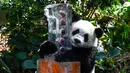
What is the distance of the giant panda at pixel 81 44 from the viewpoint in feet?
9.23

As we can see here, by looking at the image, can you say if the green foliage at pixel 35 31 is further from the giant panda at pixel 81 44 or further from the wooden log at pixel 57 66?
the wooden log at pixel 57 66

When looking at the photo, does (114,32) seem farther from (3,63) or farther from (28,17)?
(3,63)

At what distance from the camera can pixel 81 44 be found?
285 cm

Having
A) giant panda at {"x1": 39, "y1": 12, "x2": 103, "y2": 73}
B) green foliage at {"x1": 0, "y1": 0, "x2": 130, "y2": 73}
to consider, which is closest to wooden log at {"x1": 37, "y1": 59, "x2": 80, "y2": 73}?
giant panda at {"x1": 39, "y1": 12, "x2": 103, "y2": 73}

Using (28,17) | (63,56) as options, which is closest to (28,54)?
→ (28,17)

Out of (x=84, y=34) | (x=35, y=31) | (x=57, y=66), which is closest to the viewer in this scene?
(x=57, y=66)

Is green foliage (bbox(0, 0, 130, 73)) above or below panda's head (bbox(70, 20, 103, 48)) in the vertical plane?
above

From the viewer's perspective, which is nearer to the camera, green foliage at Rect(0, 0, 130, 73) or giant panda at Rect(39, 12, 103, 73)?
giant panda at Rect(39, 12, 103, 73)

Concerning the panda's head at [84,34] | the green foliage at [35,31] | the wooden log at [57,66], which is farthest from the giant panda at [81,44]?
the green foliage at [35,31]

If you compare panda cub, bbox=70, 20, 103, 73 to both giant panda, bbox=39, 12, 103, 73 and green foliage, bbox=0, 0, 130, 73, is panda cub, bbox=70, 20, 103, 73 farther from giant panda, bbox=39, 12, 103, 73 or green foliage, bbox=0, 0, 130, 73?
green foliage, bbox=0, 0, 130, 73

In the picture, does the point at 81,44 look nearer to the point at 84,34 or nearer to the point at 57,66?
the point at 84,34

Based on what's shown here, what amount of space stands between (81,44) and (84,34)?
0.29 ft

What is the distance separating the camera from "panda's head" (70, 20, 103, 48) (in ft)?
9.23

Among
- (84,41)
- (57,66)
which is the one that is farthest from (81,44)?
(57,66)
